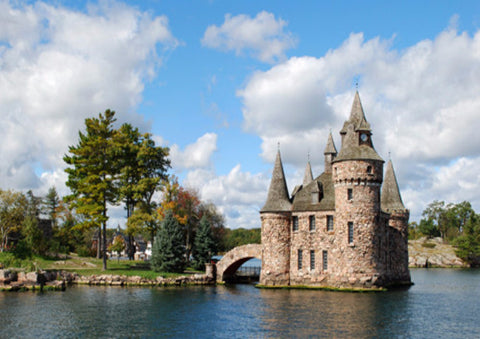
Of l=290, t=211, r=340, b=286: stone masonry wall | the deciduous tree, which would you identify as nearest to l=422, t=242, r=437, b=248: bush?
l=290, t=211, r=340, b=286: stone masonry wall

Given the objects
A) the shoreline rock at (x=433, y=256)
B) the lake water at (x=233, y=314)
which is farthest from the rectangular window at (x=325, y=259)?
the shoreline rock at (x=433, y=256)

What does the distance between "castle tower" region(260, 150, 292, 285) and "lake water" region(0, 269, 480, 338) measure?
3.51 meters

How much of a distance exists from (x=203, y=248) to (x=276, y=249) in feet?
45.4

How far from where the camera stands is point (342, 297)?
128 ft

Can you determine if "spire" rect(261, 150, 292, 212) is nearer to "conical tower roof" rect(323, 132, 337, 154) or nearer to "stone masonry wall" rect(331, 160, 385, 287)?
"stone masonry wall" rect(331, 160, 385, 287)

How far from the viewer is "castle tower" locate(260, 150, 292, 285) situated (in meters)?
46.9

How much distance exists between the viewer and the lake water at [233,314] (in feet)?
87.4

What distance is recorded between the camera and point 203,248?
58.3 m

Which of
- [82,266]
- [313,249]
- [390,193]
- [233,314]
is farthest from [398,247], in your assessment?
[82,266]

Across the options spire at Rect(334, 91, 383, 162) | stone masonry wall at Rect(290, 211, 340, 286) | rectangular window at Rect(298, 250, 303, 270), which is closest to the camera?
spire at Rect(334, 91, 383, 162)

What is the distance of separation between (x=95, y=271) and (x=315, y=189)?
23914 mm

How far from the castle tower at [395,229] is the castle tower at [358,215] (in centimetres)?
592

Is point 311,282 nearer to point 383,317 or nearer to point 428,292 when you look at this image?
point 428,292

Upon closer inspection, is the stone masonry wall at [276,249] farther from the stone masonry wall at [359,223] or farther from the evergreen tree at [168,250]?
the evergreen tree at [168,250]
